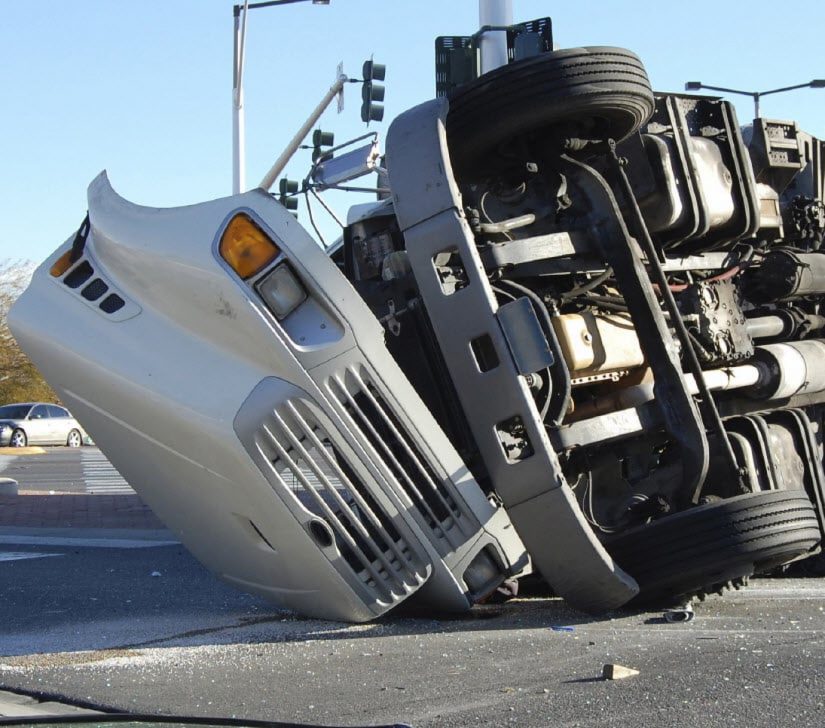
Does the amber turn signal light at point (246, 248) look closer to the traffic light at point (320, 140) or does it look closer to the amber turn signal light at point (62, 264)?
the amber turn signal light at point (62, 264)

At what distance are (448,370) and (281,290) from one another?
68 centimetres

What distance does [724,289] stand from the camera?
5.83m

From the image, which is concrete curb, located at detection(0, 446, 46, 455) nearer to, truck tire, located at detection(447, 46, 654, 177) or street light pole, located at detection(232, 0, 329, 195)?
street light pole, located at detection(232, 0, 329, 195)

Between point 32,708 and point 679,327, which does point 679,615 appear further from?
point 32,708

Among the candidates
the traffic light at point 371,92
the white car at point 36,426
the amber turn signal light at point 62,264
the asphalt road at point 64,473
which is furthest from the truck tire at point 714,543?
the white car at point 36,426

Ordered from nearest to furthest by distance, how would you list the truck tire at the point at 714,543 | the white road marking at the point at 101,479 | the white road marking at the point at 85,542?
the truck tire at the point at 714,543, the white road marking at the point at 85,542, the white road marking at the point at 101,479

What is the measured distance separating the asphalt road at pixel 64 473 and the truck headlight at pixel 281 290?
9409 millimetres

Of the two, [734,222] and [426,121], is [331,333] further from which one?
[734,222]

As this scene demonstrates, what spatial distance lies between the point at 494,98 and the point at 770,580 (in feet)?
9.37

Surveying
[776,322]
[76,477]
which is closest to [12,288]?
[76,477]

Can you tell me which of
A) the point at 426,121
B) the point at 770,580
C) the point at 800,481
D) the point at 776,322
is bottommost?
the point at 770,580

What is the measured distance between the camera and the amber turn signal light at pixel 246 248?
15.2 feet

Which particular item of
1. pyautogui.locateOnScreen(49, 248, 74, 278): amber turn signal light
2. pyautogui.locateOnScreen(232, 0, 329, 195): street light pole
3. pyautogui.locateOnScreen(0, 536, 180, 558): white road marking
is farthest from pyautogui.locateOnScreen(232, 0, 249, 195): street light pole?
pyautogui.locateOnScreen(49, 248, 74, 278): amber turn signal light

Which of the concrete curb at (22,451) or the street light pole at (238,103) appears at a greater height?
the street light pole at (238,103)
